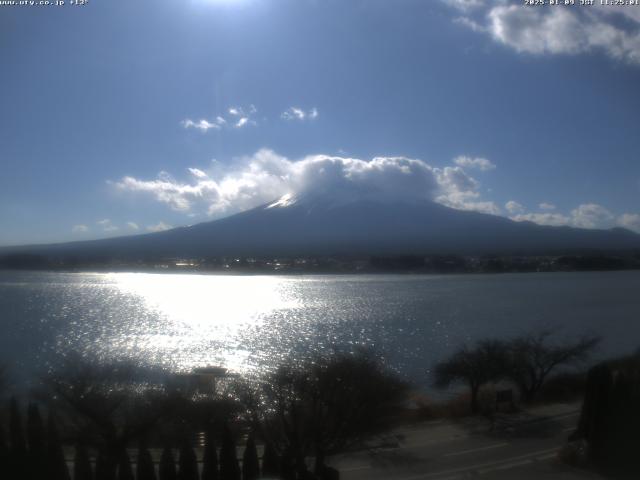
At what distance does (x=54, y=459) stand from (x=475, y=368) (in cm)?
716

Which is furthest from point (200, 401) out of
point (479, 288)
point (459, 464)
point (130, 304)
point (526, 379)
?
point (479, 288)

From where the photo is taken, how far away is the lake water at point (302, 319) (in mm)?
13305

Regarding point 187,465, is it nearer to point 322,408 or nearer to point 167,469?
point 167,469

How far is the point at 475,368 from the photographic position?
997cm

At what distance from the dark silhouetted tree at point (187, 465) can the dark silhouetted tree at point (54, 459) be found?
0.87 meters

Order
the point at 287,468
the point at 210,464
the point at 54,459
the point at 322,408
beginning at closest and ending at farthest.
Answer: the point at 54,459 < the point at 210,464 < the point at 287,468 < the point at 322,408

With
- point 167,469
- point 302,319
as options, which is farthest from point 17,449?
point 302,319

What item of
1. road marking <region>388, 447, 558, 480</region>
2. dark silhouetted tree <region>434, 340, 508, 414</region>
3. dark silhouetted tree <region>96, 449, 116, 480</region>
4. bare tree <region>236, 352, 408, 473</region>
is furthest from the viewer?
dark silhouetted tree <region>434, 340, 508, 414</region>

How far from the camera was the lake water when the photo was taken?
13305 millimetres

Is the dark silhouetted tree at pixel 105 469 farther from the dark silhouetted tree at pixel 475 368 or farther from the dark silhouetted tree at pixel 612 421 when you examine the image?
the dark silhouetted tree at pixel 475 368

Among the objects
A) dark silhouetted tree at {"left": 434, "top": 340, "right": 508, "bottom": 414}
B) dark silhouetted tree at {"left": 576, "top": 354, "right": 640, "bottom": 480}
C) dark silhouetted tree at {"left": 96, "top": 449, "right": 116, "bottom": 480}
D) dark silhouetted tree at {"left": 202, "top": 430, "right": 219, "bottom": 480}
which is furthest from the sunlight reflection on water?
dark silhouetted tree at {"left": 576, "top": 354, "right": 640, "bottom": 480}

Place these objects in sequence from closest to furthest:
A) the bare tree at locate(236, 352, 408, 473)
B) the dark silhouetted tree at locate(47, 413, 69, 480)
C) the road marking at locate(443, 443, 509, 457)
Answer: the dark silhouetted tree at locate(47, 413, 69, 480) < the bare tree at locate(236, 352, 408, 473) < the road marking at locate(443, 443, 509, 457)

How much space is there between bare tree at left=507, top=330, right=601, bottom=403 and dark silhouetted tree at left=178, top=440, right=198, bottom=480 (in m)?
6.77

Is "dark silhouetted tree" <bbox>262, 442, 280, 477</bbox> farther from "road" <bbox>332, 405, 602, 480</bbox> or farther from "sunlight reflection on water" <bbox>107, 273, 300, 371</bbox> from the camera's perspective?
"sunlight reflection on water" <bbox>107, 273, 300, 371</bbox>
